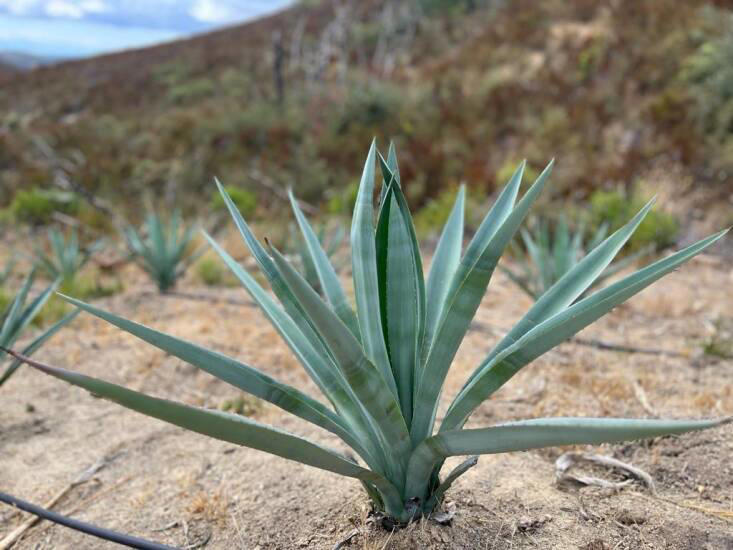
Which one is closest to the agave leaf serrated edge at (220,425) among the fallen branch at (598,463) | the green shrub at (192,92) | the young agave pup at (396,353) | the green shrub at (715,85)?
the young agave pup at (396,353)

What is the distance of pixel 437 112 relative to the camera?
1118 centimetres

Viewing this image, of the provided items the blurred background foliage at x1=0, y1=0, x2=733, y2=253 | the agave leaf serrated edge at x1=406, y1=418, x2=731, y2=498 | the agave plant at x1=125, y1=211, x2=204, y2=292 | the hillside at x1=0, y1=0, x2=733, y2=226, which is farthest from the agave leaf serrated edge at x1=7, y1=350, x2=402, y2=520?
the hillside at x1=0, y1=0, x2=733, y2=226

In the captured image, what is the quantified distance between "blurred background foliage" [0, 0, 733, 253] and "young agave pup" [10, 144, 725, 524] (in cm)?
371

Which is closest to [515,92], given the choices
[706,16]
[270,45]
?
[706,16]

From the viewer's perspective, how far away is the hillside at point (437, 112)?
25.4ft

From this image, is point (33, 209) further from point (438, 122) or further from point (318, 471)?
point (318, 471)

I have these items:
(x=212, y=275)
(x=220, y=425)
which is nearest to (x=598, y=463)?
(x=220, y=425)

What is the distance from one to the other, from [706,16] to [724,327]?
7.42 metres

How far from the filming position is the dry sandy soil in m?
1.45

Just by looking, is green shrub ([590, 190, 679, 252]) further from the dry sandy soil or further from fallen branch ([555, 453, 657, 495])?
fallen branch ([555, 453, 657, 495])

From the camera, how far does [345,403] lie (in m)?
1.33

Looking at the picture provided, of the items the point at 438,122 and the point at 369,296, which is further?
the point at 438,122

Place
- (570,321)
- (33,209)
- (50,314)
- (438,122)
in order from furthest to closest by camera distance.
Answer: (438,122)
(33,209)
(50,314)
(570,321)

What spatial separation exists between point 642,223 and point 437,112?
641 cm
